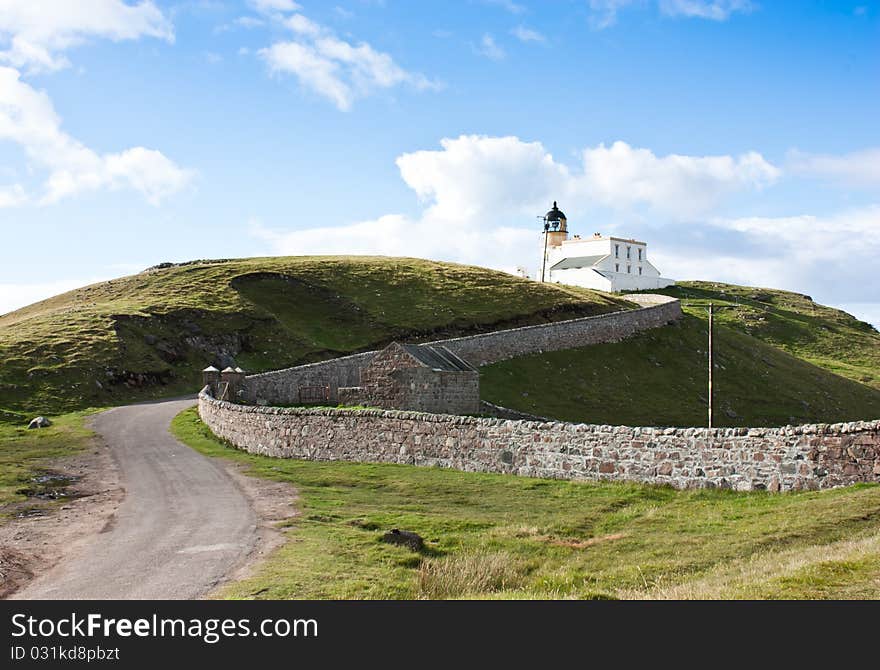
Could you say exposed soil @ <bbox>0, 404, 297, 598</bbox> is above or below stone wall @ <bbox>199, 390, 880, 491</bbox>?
below

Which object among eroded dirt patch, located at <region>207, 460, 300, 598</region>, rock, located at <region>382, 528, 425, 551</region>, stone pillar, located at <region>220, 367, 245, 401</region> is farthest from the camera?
stone pillar, located at <region>220, 367, 245, 401</region>

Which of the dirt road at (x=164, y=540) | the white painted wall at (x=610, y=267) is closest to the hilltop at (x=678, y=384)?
the dirt road at (x=164, y=540)

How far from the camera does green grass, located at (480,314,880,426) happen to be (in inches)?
1974

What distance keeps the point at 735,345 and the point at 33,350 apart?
56980mm

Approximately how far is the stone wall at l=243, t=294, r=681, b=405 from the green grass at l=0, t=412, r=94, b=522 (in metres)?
9.61

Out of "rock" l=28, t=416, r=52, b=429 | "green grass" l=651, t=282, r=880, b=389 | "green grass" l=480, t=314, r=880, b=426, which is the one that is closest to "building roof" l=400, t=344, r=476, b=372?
"green grass" l=480, t=314, r=880, b=426

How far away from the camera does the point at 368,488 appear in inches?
853

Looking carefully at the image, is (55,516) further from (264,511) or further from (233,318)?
(233,318)

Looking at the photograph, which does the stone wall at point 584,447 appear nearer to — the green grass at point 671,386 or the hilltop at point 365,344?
the green grass at point 671,386

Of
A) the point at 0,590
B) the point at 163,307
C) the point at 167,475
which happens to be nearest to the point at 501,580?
the point at 0,590

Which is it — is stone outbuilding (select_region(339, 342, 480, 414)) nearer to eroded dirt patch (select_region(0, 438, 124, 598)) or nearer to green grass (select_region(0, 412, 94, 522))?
green grass (select_region(0, 412, 94, 522))

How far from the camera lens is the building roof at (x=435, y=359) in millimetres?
36344

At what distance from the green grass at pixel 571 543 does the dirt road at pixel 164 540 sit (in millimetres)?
929

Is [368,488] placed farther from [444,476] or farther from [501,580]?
[501,580]
